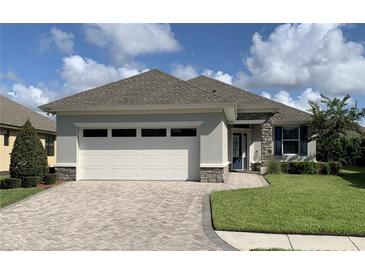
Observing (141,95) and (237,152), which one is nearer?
(141,95)

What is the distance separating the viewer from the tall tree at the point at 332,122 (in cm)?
2219

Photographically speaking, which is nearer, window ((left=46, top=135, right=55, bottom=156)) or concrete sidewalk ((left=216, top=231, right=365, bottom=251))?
concrete sidewalk ((left=216, top=231, right=365, bottom=251))

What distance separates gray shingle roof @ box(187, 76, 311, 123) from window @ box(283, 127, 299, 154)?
2.76 feet

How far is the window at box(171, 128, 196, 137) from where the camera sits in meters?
14.5

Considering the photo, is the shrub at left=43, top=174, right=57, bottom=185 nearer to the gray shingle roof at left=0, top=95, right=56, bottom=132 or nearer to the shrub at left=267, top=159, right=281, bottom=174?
the gray shingle roof at left=0, top=95, right=56, bottom=132

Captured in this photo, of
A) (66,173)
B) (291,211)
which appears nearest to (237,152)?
(66,173)

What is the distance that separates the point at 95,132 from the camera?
1498 cm

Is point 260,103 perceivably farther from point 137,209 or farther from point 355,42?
point 137,209

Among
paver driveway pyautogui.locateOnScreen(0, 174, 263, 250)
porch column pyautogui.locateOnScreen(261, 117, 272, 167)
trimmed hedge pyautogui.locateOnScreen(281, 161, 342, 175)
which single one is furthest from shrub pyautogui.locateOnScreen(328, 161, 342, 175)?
paver driveway pyautogui.locateOnScreen(0, 174, 263, 250)

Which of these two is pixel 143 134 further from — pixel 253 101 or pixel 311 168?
pixel 311 168

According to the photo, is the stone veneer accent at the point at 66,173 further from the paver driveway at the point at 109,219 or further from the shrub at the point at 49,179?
the paver driveway at the point at 109,219

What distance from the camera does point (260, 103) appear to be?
21.3m

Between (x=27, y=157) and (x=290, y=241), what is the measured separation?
1139 centimetres
